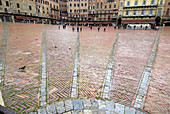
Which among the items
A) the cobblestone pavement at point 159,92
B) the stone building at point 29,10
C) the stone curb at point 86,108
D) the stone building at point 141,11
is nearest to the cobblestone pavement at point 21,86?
the stone curb at point 86,108

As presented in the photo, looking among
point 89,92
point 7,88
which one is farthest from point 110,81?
point 7,88

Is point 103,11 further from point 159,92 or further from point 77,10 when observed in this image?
point 159,92

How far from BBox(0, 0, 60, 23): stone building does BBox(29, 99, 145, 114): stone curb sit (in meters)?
42.2

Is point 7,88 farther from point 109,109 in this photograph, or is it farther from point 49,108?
point 109,109

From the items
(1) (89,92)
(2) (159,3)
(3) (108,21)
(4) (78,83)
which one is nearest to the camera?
(1) (89,92)

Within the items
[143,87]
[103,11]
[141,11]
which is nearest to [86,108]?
[143,87]

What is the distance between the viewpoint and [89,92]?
325cm

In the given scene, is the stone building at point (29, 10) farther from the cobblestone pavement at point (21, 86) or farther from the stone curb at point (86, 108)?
the stone curb at point (86, 108)

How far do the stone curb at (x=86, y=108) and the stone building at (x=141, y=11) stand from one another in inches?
1805

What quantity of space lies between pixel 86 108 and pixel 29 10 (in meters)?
47.2

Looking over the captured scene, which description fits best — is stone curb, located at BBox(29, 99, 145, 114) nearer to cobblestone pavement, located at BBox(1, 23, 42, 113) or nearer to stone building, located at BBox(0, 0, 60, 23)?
cobblestone pavement, located at BBox(1, 23, 42, 113)

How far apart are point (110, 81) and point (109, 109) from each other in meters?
1.36

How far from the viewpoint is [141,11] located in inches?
1622

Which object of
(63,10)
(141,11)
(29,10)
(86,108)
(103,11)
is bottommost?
(86,108)
